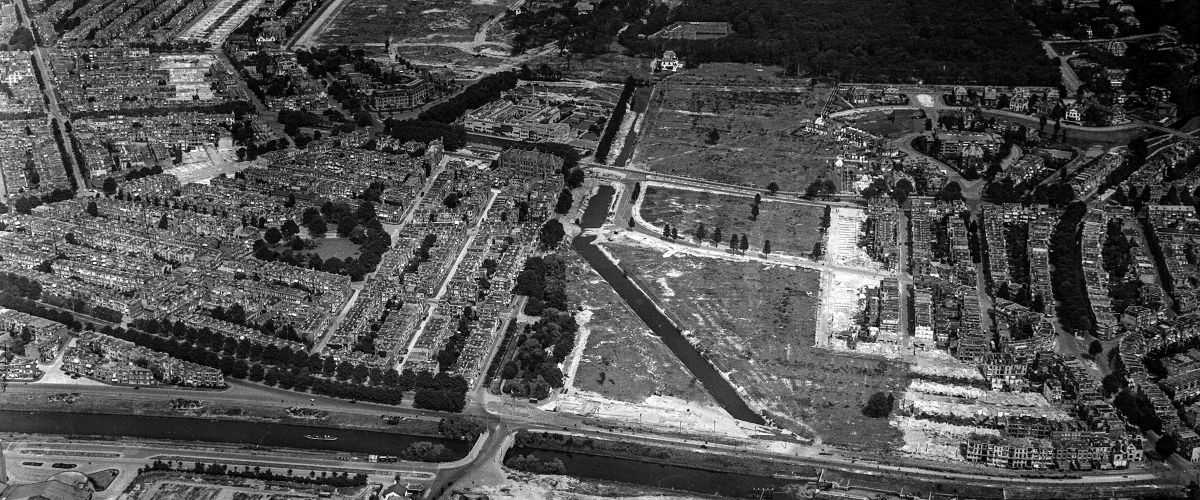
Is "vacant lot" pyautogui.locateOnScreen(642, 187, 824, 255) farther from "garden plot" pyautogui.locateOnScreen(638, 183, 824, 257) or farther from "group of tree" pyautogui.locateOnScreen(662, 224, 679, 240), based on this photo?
"group of tree" pyautogui.locateOnScreen(662, 224, 679, 240)

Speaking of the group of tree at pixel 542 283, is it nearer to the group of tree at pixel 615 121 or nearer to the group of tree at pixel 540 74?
the group of tree at pixel 615 121

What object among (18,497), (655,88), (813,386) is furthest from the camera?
(655,88)

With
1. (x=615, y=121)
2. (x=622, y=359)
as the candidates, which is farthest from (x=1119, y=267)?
Answer: (x=615, y=121)

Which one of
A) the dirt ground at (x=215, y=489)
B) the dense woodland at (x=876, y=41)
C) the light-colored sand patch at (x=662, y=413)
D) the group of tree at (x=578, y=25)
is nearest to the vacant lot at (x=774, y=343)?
the light-colored sand patch at (x=662, y=413)

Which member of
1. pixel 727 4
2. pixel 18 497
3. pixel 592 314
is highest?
pixel 18 497

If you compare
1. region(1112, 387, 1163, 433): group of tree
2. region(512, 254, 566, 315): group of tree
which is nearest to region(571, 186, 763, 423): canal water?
region(512, 254, 566, 315): group of tree

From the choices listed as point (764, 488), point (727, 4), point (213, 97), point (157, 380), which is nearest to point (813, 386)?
point (764, 488)

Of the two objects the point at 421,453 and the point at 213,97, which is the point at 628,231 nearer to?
the point at 421,453
